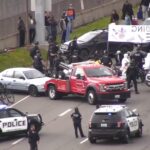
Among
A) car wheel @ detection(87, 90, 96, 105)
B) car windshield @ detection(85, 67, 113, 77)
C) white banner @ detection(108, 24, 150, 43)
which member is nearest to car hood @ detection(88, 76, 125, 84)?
car windshield @ detection(85, 67, 113, 77)

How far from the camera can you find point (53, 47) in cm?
5156

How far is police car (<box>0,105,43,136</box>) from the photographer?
1441 inches

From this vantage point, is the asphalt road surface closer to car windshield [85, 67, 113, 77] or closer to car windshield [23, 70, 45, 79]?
car windshield [23, 70, 45, 79]

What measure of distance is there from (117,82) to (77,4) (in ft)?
84.0

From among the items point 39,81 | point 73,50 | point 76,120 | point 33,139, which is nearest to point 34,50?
point 73,50

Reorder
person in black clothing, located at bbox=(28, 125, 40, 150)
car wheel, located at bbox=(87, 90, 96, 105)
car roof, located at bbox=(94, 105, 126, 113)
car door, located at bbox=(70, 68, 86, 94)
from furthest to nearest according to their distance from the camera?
car door, located at bbox=(70, 68, 86, 94) < car wheel, located at bbox=(87, 90, 96, 105) < car roof, located at bbox=(94, 105, 126, 113) < person in black clothing, located at bbox=(28, 125, 40, 150)

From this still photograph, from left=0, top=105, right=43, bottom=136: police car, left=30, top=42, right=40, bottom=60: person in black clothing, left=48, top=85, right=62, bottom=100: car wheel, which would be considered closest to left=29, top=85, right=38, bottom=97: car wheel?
left=48, top=85, right=62, bottom=100: car wheel

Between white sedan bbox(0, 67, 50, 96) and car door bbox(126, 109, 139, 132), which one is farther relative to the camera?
white sedan bbox(0, 67, 50, 96)

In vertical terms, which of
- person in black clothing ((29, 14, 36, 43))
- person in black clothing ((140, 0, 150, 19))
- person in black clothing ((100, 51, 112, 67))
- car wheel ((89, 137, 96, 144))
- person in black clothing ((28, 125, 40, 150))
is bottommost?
car wheel ((89, 137, 96, 144))

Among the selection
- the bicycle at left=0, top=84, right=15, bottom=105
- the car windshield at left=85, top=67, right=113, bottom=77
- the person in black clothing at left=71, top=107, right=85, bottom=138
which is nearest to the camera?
the person in black clothing at left=71, top=107, right=85, bottom=138

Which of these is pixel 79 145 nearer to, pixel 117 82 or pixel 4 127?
pixel 4 127

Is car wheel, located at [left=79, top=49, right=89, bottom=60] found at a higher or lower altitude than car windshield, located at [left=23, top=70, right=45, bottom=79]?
higher

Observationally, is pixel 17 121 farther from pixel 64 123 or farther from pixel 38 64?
pixel 38 64

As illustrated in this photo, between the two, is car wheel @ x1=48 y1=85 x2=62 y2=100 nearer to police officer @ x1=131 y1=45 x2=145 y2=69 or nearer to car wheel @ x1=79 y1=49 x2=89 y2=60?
police officer @ x1=131 y1=45 x2=145 y2=69
